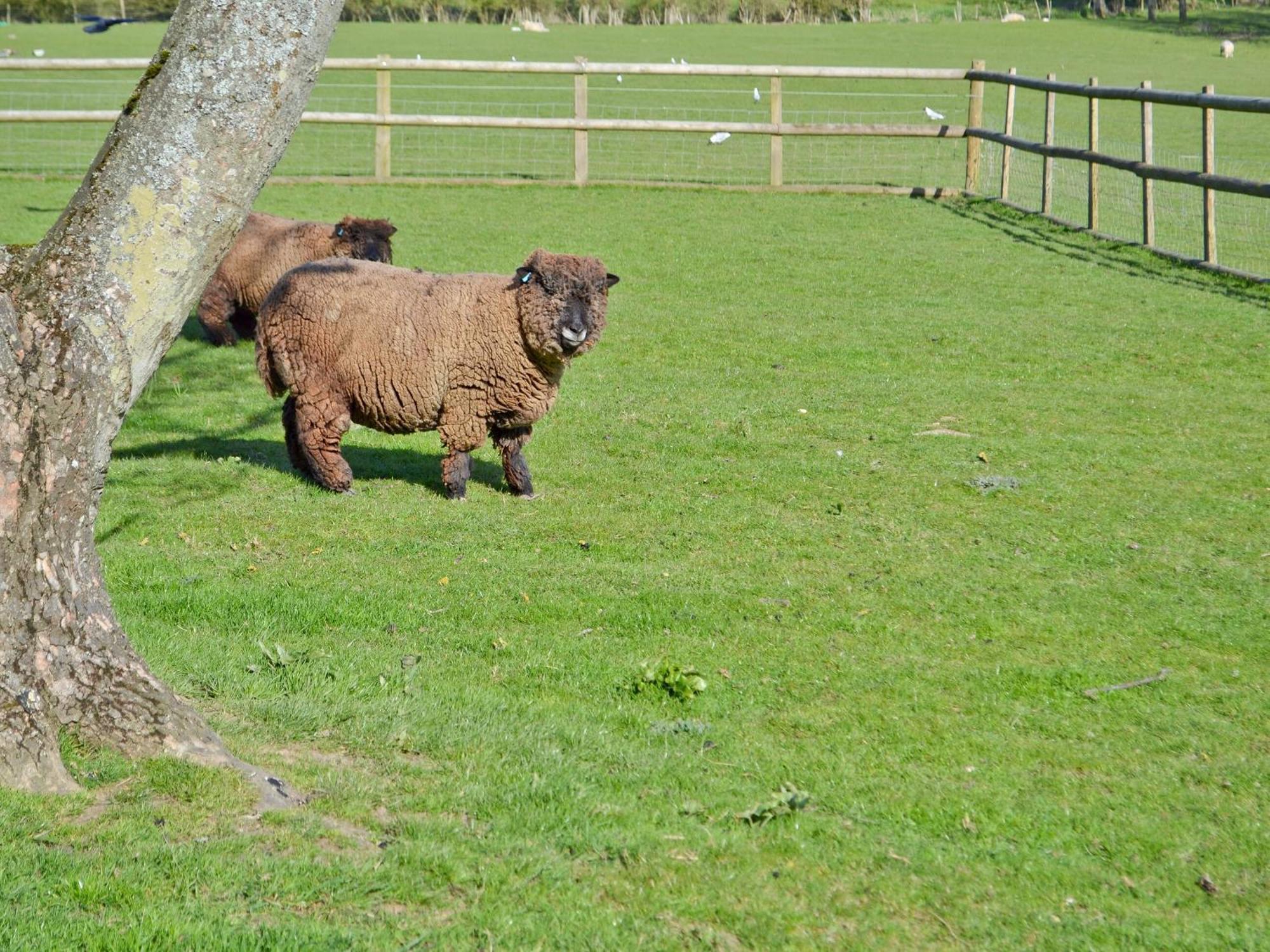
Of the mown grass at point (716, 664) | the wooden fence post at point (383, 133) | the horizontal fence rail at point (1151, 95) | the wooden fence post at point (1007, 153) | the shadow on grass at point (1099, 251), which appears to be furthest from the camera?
the wooden fence post at point (383, 133)

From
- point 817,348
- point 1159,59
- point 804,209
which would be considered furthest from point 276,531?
point 1159,59

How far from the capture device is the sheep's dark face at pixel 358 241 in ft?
38.2

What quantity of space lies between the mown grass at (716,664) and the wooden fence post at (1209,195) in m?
3.77

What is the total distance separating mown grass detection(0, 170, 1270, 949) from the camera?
3924 mm

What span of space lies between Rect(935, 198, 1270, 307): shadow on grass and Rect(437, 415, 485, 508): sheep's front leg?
9.52 m

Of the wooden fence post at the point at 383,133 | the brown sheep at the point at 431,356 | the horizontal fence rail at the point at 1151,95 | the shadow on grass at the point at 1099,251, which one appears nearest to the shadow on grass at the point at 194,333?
the brown sheep at the point at 431,356

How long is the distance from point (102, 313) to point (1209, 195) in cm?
1431

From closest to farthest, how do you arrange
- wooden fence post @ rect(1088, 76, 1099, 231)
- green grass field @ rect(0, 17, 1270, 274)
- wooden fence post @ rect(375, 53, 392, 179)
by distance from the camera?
wooden fence post @ rect(1088, 76, 1099, 231), wooden fence post @ rect(375, 53, 392, 179), green grass field @ rect(0, 17, 1270, 274)

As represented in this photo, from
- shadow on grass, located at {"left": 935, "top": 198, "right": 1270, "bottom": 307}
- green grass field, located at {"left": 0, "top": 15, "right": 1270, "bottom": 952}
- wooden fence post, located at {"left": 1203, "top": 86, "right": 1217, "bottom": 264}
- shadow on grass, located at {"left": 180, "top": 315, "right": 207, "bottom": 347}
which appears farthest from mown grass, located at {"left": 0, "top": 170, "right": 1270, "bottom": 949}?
wooden fence post, located at {"left": 1203, "top": 86, "right": 1217, "bottom": 264}

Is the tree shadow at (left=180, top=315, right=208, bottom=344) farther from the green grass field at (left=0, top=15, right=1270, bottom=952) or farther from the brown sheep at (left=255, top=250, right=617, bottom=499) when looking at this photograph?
the brown sheep at (left=255, top=250, right=617, bottom=499)

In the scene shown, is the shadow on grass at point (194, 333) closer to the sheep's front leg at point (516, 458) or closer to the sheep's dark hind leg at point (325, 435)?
the sheep's dark hind leg at point (325, 435)

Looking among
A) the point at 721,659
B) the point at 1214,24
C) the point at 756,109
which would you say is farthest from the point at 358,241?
the point at 1214,24

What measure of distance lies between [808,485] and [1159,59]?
4520cm

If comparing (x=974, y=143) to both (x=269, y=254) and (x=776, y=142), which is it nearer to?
(x=776, y=142)
